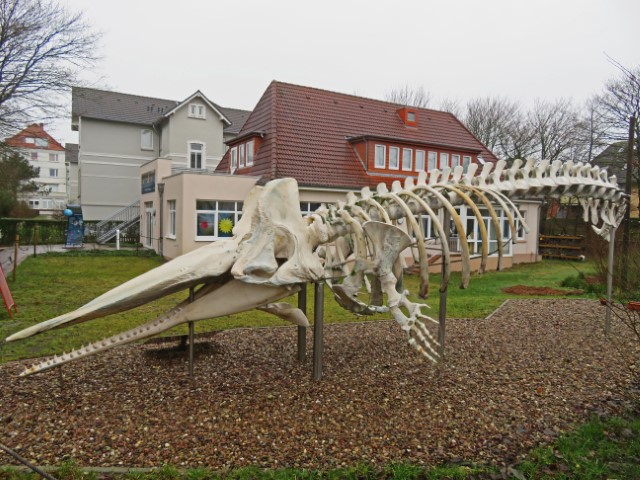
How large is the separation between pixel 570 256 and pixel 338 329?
1993cm

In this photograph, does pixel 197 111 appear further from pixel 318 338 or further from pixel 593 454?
pixel 593 454

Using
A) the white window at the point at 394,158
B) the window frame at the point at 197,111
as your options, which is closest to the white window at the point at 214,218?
the white window at the point at 394,158

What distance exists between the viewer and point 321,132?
67.9ft

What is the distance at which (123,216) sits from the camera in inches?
1200

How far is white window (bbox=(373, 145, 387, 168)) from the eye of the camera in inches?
804

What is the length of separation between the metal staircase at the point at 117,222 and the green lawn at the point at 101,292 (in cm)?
659

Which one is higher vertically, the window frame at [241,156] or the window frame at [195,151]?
the window frame at [195,151]

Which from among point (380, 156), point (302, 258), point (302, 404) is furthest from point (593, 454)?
point (380, 156)

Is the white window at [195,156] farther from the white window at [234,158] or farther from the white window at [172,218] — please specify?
the white window at [172,218]

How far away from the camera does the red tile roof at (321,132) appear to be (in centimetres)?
1902

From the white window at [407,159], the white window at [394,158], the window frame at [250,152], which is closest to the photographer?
the window frame at [250,152]

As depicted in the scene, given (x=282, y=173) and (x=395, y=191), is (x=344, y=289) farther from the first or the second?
(x=282, y=173)

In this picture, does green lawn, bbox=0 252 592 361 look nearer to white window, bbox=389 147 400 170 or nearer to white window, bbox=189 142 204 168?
white window, bbox=389 147 400 170

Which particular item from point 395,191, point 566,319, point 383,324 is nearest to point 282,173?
point 383,324
